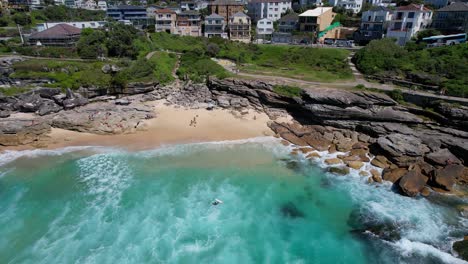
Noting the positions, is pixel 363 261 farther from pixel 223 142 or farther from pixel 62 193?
pixel 62 193

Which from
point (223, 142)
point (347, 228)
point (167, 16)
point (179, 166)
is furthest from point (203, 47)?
point (347, 228)

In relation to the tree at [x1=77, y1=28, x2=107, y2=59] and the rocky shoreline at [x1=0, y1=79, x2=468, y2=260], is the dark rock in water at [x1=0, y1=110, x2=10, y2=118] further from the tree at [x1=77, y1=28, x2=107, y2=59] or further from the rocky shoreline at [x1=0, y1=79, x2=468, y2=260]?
the tree at [x1=77, y1=28, x2=107, y2=59]

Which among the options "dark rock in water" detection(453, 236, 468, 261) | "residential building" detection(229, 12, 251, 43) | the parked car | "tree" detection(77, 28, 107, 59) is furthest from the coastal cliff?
"residential building" detection(229, 12, 251, 43)

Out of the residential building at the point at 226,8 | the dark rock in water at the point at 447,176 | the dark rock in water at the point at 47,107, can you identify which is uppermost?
the residential building at the point at 226,8

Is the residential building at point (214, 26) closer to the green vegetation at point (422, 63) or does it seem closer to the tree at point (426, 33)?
the green vegetation at point (422, 63)

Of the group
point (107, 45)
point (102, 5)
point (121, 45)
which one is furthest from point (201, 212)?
point (102, 5)

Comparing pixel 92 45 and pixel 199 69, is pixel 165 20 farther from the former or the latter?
pixel 199 69

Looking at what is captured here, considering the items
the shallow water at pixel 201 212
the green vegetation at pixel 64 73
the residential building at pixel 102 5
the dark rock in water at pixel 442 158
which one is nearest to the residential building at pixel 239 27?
the green vegetation at pixel 64 73
